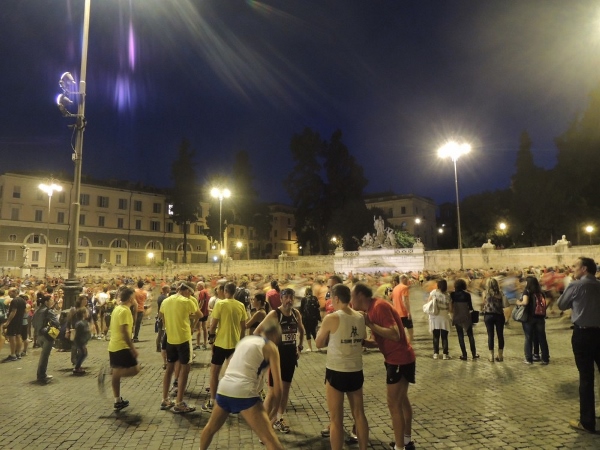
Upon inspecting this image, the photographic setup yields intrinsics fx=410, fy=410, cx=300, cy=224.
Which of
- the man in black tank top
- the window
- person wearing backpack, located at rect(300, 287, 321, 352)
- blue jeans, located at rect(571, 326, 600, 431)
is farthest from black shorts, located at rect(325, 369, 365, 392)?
the window

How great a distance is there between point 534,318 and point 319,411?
16.8 feet

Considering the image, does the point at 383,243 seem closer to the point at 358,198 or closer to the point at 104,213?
the point at 358,198

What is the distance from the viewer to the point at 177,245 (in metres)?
67.7

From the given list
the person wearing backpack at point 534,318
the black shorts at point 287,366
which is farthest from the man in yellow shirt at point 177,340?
the person wearing backpack at point 534,318

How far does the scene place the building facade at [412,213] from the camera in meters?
76.0

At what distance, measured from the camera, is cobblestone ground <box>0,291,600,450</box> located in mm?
4691

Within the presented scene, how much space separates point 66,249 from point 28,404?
5500 cm

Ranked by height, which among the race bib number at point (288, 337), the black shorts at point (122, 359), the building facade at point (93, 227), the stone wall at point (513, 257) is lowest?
the black shorts at point (122, 359)

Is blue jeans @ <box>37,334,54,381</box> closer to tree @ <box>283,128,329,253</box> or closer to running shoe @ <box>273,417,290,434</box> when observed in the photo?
running shoe @ <box>273,417,290,434</box>

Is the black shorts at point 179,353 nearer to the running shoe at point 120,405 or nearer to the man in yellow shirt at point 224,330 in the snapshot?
the man in yellow shirt at point 224,330

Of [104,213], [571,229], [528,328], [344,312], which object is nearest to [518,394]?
[528,328]

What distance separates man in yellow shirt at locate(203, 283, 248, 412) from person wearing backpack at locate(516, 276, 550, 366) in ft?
19.3

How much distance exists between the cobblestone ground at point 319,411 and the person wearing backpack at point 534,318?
25cm

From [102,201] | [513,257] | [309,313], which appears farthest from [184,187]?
[309,313]
